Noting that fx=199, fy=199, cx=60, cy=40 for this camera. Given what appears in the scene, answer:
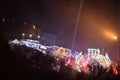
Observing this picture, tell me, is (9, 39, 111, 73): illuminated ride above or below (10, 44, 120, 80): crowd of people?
above

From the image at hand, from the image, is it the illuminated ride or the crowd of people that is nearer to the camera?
the crowd of people

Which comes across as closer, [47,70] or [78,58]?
[47,70]

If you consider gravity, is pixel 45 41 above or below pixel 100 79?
above

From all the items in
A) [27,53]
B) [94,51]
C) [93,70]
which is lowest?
[93,70]

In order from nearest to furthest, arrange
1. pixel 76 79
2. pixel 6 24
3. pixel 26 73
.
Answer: pixel 26 73
pixel 76 79
pixel 6 24

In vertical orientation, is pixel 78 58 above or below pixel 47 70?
above

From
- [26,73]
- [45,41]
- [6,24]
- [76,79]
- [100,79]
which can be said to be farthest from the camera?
[45,41]

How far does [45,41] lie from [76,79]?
46.4 metres

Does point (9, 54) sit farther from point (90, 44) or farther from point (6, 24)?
point (90, 44)

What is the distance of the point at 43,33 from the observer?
2346 inches

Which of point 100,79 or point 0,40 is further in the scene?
point 100,79

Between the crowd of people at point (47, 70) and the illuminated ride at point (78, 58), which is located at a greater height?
the illuminated ride at point (78, 58)

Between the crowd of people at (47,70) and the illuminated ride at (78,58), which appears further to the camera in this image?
the illuminated ride at (78,58)

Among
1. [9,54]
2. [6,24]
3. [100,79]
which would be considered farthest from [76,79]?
[6,24]
